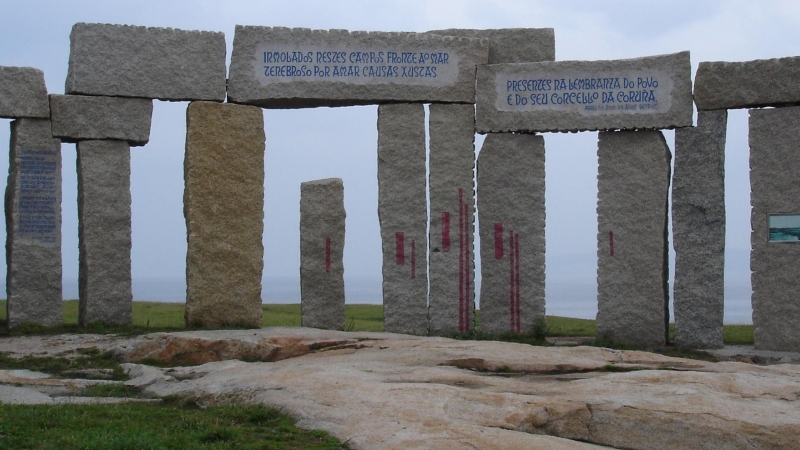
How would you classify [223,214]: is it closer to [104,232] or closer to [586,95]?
[104,232]

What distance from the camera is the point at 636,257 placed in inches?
559

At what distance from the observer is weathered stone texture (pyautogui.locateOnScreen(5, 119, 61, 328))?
13875mm

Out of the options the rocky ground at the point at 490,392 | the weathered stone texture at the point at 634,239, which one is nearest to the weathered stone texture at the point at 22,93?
the rocky ground at the point at 490,392

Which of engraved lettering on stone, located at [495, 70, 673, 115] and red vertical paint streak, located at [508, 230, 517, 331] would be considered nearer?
engraved lettering on stone, located at [495, 70, 673, 115]

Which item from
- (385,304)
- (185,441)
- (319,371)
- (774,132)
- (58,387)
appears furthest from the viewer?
(385,304)

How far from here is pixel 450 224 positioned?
47.9ft

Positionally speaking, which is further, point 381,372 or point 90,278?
point 90,278

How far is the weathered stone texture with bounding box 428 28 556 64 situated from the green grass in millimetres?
4016

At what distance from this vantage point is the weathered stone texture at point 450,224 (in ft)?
47.9

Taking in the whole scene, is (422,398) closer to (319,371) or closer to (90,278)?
(319,371)

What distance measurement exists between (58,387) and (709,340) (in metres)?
8.85

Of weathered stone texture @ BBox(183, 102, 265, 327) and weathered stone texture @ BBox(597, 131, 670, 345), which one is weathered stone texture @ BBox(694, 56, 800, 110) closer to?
weathered stone texture @ BBox(597, 131, 670, 345)

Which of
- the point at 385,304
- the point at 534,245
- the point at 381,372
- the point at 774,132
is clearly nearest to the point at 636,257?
the point at 534,245

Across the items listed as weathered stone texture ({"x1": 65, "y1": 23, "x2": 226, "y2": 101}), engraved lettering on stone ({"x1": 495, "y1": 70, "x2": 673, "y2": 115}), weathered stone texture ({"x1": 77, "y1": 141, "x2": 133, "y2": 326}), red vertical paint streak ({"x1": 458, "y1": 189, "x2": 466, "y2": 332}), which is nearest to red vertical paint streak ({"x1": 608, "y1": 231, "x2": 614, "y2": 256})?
engraved lettering on stone ({"x1": 495, "y1": 70, "x2": 673, "y2": 115})
